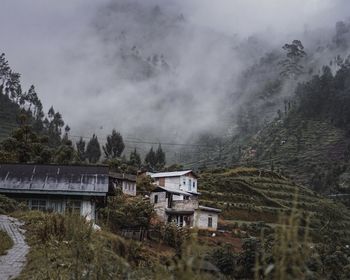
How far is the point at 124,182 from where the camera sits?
1608 inches

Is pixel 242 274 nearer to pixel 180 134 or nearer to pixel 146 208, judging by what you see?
pixel 146 208

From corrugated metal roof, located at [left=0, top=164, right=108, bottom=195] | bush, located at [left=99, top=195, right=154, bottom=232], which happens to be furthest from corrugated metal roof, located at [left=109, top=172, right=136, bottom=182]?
bush, located at [left=99, top=195, right=154, bottom=232]

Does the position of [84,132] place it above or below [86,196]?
above

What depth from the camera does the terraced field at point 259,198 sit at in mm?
48750

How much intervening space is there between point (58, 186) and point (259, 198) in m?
30.5

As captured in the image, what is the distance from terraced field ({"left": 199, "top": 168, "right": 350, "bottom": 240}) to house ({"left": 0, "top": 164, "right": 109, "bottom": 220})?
2053 cm

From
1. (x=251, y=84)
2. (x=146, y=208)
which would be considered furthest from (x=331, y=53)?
(x=146, y=208)

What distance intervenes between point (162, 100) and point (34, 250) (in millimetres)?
185823

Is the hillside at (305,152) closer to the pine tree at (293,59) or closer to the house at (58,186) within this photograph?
the house at (58,186)

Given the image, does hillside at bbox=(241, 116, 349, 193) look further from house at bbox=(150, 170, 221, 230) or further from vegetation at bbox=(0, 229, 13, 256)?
vegetation at bbox=(0, 229, 13, 256)

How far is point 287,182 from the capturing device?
64250 millimetres

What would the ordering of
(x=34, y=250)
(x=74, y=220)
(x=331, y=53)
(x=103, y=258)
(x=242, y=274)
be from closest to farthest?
1. (x=103, y=258)
2. (x=74, y=220)
3. (x=34, y=250)
4. (x=242, y=274)
5. (x=331, y=53)

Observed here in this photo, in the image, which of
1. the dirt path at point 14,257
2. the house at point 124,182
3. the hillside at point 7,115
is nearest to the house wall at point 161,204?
the house at point 124,182

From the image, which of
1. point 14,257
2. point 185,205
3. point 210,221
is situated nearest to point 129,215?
point 185,205
